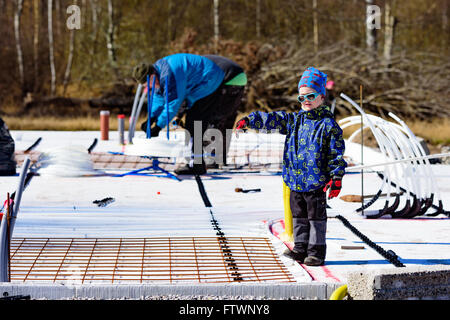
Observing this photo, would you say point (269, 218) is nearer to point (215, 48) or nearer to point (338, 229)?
point (338, 229)

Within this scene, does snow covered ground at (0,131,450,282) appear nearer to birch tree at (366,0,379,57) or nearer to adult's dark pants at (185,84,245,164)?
adult's dark pants at (185,84,245,164)

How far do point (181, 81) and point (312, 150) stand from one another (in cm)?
421

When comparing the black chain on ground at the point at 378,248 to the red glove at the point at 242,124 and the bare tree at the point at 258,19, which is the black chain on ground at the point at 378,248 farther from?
the bare tree at the point at 258,19

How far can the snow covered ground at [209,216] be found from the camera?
5.25 meters

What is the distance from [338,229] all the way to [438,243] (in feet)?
2.91

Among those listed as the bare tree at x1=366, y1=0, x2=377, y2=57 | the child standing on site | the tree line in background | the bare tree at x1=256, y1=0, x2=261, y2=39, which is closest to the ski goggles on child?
the child standing on site

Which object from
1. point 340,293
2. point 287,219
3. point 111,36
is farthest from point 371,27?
point 340,293

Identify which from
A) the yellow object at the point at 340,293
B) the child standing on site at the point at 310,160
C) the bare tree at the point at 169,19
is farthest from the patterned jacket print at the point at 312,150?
the bare tree at the point at 169,19

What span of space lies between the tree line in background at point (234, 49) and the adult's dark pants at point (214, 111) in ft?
26.5

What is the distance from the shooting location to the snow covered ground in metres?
5.25

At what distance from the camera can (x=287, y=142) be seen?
4.90 metres

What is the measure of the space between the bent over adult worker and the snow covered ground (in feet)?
2.38

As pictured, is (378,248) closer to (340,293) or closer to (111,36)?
(340,293)
